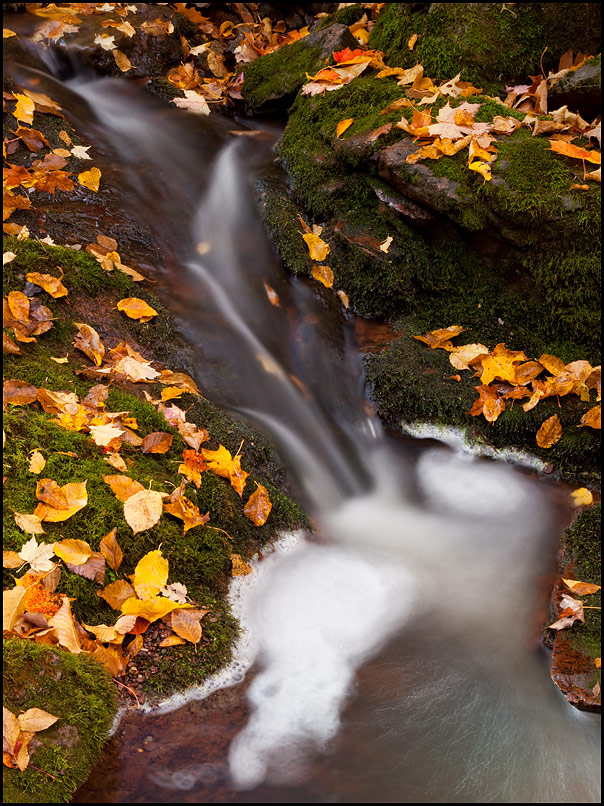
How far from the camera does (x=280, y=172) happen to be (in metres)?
5.23

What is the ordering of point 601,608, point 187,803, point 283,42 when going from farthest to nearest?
point 283,42
point 601,608
point 187,803

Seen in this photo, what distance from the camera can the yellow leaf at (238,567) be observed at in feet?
9.38

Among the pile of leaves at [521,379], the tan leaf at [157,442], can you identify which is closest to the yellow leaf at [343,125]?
the pile of leaves at [521,379]

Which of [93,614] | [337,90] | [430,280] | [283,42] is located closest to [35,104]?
[337,90]

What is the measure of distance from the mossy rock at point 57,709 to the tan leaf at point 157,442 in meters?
1.08

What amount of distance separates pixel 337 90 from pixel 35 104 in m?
2.44

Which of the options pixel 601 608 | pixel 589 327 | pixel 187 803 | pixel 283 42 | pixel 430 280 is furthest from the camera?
pixel 283 42

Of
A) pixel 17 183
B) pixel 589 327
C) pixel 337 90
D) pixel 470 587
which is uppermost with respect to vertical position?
pixel 337 90

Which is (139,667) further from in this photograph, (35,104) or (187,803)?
(35,104)

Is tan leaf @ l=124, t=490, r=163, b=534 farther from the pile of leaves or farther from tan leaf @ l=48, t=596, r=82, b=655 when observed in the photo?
the pile of leaves

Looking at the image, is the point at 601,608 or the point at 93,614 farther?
the point at 601,608

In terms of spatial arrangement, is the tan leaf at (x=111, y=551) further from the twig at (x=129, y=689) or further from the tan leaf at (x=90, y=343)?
the tan leaf at (x=90, y=343)

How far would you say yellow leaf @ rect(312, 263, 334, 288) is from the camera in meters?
4.53

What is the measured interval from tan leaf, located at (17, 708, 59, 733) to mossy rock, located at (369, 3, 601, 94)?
4.92 meters
